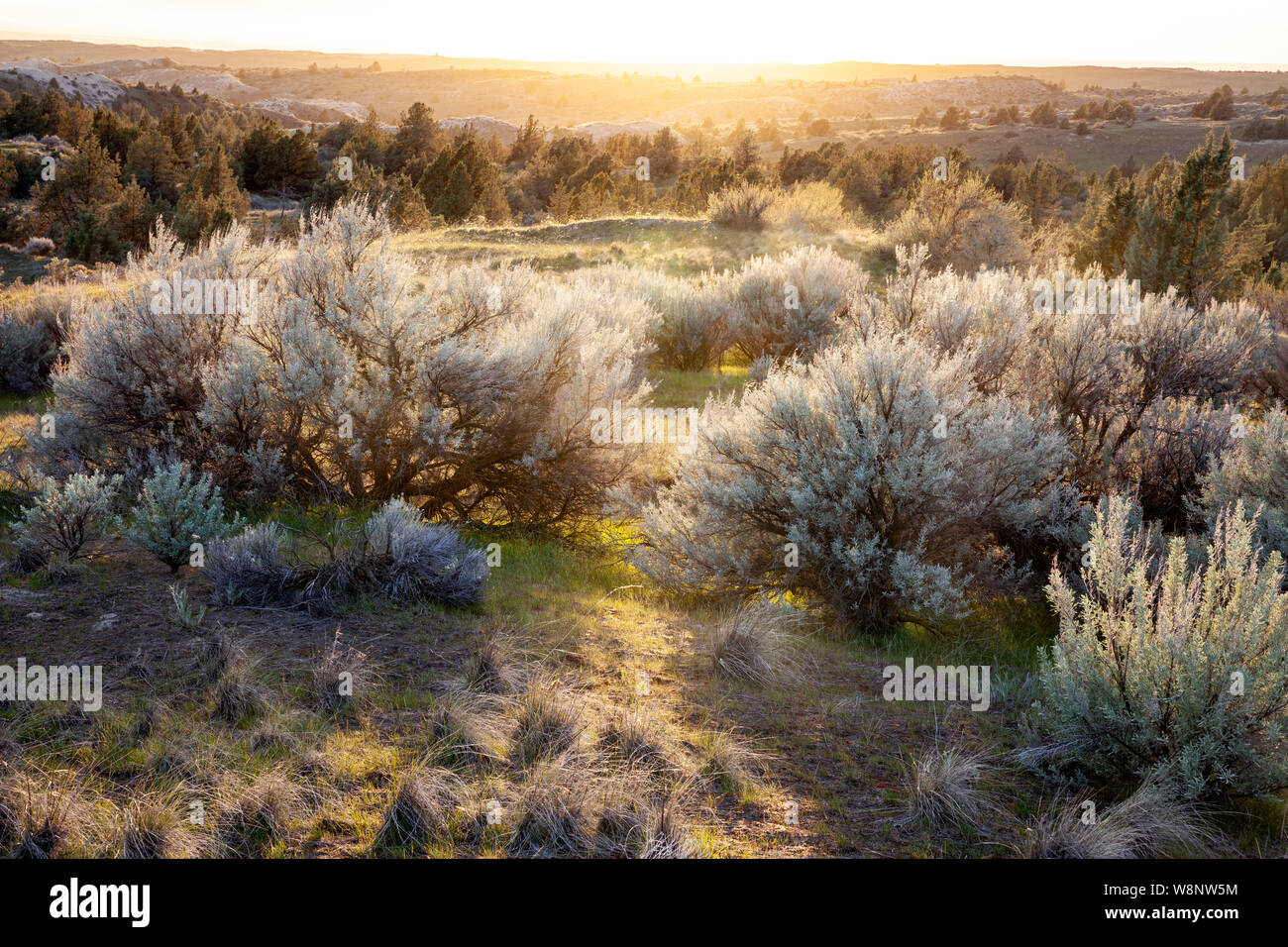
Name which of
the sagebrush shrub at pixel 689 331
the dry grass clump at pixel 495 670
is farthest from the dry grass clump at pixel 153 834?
the sagebrush shrub at pixel 689 331

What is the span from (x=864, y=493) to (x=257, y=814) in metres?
4.08

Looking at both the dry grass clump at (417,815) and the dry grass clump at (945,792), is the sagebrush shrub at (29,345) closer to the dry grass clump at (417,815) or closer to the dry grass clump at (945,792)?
the dry grass clump at (417,815)

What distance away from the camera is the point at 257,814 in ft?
10.4

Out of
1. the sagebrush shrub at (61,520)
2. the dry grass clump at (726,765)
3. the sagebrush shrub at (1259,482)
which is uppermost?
the sagebrush shrub at (1259,482)

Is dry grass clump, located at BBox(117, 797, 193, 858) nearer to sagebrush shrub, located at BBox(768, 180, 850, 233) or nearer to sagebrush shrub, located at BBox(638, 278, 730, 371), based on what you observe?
sagebrush shrub, located at BBox(638, 278, 730, 371)

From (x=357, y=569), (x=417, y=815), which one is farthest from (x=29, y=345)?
(x=417, y=815)

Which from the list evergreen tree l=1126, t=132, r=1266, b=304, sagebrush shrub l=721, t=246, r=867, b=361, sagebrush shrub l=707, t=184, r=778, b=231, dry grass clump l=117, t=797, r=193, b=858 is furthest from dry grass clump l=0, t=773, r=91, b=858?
sagebrush shrub l=707, t=184, r=778, b=231

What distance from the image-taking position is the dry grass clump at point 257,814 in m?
3.05

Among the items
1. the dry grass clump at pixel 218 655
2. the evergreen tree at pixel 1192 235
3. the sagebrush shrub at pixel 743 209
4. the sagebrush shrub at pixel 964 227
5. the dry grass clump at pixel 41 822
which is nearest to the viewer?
the dry grass clump at pixel 41 822

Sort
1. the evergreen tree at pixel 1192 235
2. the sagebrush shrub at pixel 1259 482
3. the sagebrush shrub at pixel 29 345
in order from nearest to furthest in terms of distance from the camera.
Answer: the sagebrush shrub at pixel 1259 482
the sagebrush shrub at pixel 29 345
the evergreen tree at pixel 1192 235

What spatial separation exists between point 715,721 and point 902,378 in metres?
2.84

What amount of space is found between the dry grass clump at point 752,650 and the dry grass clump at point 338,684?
1.87m

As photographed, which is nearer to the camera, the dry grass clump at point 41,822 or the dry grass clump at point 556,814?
the dry grass clump at point 41,822
